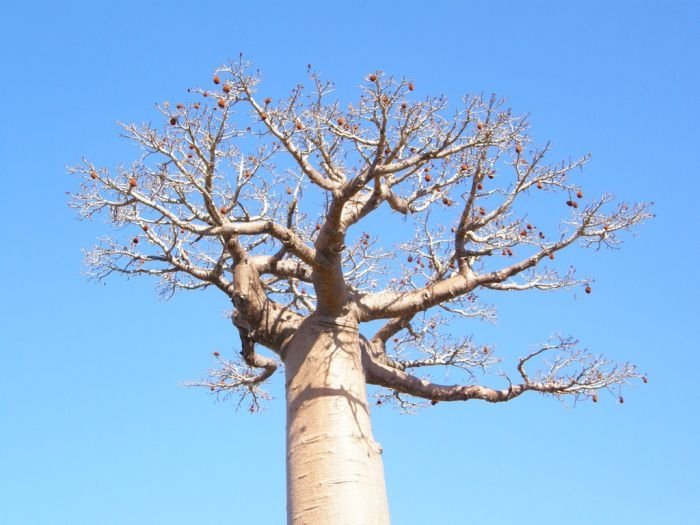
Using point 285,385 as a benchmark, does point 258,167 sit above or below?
above

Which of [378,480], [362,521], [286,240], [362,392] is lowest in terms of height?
[362,521]

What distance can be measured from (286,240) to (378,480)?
4.81ft

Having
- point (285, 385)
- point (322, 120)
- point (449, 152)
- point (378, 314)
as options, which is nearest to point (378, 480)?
point (285, 385)

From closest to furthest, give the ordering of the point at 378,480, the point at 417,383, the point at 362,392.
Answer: the point at 378,480, the point at 362,392, the point at 417,383

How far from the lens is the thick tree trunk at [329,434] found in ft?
15.0

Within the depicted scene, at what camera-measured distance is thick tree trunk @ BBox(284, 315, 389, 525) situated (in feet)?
15.0

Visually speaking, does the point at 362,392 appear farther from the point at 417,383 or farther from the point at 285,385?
the point at 417,383

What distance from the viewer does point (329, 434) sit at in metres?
4.76

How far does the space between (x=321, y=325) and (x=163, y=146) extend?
1463 millimetres

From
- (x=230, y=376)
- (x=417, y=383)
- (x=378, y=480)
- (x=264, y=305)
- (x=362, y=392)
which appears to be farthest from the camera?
(x=230, y=376)

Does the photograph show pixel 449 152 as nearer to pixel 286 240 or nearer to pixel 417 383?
pixel 286 240

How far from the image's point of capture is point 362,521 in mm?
4492

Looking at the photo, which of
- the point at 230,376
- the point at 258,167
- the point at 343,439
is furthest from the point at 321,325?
the point at 230,376

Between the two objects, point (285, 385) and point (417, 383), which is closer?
point (285, 385)
